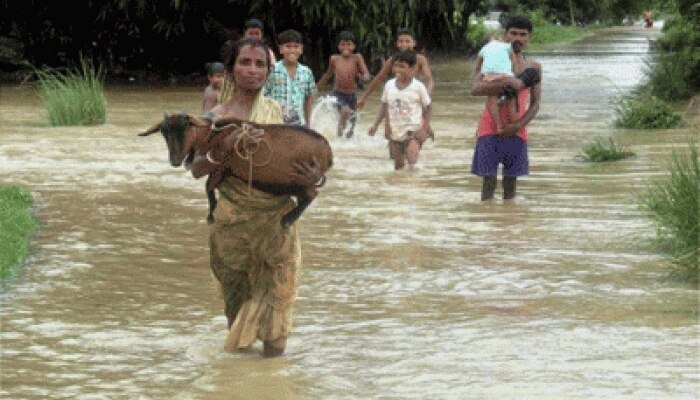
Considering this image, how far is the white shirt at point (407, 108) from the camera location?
15.1 m

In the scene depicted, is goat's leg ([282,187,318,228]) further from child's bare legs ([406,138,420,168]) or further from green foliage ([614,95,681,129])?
green foliage ([614,95,681,129])

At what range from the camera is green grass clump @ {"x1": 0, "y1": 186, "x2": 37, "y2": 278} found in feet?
31.9

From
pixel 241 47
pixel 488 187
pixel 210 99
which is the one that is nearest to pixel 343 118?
pixel 210 99

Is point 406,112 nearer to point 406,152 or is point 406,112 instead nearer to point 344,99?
point 406,152

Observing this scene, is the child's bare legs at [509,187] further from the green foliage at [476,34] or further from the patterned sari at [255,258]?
the green foliage at [476,34]

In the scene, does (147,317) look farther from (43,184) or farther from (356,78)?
(356,78)

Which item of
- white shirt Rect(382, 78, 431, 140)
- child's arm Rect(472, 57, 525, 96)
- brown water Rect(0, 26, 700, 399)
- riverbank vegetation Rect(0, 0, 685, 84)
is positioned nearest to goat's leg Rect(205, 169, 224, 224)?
brown water Rect(0, 26, 700, 399)

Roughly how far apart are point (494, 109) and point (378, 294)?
370 centimetres

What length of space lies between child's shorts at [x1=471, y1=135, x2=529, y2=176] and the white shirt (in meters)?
2.47

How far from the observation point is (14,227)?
35.6 ft

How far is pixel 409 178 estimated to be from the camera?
14656 millimetres

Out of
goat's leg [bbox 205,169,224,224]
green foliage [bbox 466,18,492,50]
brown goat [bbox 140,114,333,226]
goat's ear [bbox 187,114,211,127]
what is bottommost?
green foliage [bbox 466,18,492,50]

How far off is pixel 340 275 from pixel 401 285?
54 centimetres

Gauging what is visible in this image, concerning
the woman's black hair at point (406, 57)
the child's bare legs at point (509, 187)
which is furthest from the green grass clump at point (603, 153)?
the child's bare legs at point (509, 187)
